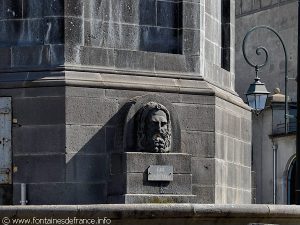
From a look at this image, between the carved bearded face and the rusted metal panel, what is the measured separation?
1710mm

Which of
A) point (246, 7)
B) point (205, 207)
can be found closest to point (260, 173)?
point (246, 7)

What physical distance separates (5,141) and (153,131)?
1.93 m

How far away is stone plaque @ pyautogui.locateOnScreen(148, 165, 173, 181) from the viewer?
54.0 ft

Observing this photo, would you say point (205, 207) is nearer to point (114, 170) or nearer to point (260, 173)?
point (114, 170)

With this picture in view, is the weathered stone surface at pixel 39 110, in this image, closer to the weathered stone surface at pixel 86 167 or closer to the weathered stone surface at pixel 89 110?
the weathered stone surface at pixel 89 110

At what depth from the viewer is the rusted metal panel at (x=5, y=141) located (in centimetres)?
1666

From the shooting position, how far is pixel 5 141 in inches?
658

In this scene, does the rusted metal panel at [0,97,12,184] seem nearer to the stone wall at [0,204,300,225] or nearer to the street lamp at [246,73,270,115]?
the stone wall at [0,204,300,225]

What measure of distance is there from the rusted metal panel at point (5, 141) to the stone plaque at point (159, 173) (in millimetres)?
1821

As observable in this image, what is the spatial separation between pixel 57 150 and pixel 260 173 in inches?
1526

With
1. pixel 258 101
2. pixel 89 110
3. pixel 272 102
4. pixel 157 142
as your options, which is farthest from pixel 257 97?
pixel 272 102

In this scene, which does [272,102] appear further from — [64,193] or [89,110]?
[64,193]

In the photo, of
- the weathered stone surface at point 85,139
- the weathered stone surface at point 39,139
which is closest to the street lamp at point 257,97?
the weathered stone surface at point 85,139

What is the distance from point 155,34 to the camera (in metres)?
17.6
